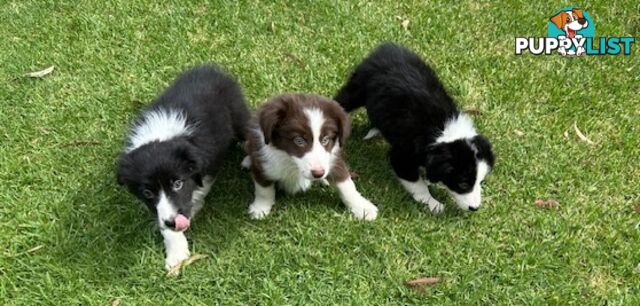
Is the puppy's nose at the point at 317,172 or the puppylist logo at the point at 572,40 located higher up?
the puppy's nose at the point at 317,172

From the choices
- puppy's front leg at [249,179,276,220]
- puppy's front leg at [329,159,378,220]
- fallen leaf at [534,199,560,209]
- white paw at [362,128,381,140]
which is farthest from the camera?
white paw at [362,128,381,140]

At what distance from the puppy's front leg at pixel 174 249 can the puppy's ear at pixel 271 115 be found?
1.02 meters

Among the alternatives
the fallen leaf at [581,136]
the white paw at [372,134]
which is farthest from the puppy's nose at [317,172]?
the fallen leaf at [581,136]

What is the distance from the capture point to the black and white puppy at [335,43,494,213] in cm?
459

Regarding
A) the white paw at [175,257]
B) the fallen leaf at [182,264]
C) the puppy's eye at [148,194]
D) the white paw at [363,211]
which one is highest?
the puppy's eye at [148,194]

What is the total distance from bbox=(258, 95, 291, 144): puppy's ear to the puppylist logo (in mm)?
3599

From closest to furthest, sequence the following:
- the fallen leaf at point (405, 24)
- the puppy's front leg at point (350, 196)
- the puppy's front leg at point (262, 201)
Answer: the puppy's front leg at point (350, 196) < the puppy's front leg at point (262, 201) < the fallen leaf at point (405, 24)

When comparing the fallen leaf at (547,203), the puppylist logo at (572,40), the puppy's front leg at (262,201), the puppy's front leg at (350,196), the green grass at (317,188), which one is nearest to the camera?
the green grass at (317,188)

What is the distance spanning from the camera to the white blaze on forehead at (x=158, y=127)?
4.35 m

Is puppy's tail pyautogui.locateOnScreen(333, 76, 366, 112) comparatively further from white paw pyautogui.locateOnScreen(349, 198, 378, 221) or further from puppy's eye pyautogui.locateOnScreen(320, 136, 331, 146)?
puppy's eye pyautogui.locateOnScreen(320, 136, 331, 146)

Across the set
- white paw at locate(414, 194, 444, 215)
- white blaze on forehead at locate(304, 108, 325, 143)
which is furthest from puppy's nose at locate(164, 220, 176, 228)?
white paw at locate(414, 194, 444, 215)

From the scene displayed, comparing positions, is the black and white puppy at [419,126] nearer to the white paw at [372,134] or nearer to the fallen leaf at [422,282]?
the white paw at [372,134]

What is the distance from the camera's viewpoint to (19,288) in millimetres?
4297

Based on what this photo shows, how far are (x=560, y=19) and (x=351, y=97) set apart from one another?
11.0ft
